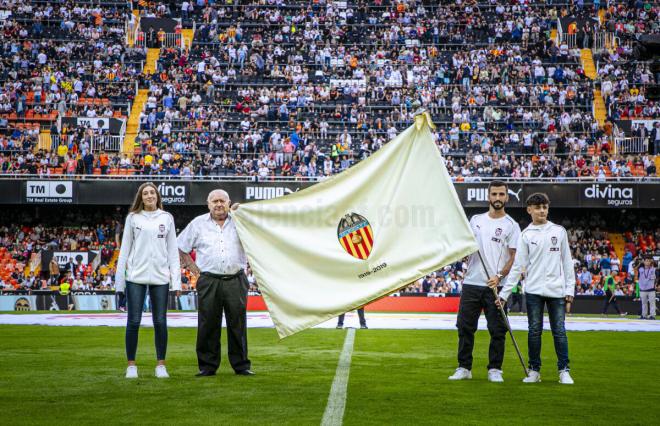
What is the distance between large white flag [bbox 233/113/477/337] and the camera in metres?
9.56

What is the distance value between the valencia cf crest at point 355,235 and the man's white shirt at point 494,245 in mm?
1279

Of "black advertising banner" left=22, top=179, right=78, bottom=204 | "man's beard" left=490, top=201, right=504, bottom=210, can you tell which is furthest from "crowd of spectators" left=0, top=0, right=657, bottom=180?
"man's beard" left=490, top=201, right=504, bottom=210

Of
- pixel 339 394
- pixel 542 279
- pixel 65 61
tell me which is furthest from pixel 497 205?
pixel 65 61

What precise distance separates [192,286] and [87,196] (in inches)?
278

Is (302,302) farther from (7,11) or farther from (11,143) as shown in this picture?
(7,11)

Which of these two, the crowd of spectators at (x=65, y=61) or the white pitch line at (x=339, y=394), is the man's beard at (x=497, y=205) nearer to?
the white pitch line at (x=339, y=394)

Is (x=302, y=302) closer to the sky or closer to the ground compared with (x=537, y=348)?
closer to the sky

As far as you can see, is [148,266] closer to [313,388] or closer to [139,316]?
[139,316]

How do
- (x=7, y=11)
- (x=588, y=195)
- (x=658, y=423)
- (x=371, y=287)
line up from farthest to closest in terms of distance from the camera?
(x=7, y=11) → (x=588, y=195) → (x=371, y=287) → (x=658, y=423)

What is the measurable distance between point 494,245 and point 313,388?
2.77 m

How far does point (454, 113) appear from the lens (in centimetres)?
4194

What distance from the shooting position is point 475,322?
10008 millimetres

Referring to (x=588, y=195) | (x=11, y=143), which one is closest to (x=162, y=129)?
(x=11, y=143)

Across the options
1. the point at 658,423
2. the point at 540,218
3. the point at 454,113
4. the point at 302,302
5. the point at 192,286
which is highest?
the point at 454,113
